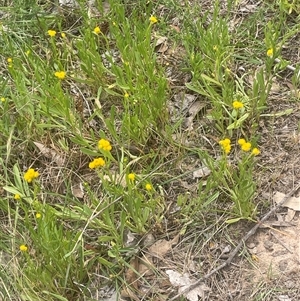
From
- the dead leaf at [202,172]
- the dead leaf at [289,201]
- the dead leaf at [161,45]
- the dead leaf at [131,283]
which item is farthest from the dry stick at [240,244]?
the dead leaf at [161,45]

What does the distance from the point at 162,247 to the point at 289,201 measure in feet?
1.76

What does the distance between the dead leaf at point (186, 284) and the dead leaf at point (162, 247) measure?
84mm

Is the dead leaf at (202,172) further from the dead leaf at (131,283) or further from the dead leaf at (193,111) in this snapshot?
the dead leaf at (131,283)

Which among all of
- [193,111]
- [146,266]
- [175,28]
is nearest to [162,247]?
[146,266]

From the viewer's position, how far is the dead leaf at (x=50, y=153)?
7.82ft

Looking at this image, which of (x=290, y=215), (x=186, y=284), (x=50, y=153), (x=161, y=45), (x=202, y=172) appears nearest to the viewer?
(x=186, y=284)

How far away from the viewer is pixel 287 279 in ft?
6.26

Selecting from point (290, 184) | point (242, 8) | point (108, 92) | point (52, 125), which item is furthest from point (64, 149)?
point (242, 8)

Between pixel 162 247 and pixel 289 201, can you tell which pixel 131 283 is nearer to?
pixel 162 247

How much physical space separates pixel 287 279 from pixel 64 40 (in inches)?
66.0

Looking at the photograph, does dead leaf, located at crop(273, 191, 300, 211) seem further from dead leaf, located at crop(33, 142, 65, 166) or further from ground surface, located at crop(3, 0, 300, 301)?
dead leaf, located at crop(33, 142, 65, 166)

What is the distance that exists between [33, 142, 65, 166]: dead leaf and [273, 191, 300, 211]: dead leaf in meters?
0.95

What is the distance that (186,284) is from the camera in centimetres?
196

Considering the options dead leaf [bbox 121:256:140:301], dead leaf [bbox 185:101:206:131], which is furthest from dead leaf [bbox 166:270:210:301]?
→ dead leaf [bbox 185:101:206:131]
